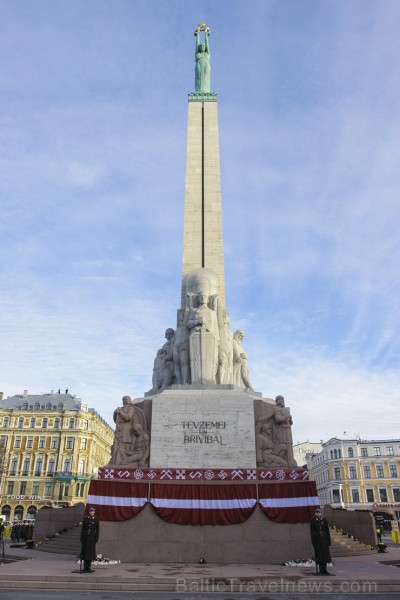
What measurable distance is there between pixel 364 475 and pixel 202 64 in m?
53.5

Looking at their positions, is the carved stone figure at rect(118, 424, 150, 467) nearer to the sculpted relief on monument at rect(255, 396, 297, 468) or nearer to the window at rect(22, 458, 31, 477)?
the sculpted relief on monument at rect(255, 396, 297, 468)

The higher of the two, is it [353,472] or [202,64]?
[202,64]

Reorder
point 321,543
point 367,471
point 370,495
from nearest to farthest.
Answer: point 321,543 < point 370,495 < point 367,471

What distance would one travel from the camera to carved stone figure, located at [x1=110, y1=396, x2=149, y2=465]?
14648 mm

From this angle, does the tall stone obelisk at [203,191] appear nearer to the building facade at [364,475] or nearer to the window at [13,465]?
the window at [13,465]

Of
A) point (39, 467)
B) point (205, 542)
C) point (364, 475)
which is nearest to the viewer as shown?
point (205, 542)

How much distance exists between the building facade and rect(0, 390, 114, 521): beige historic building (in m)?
31.9

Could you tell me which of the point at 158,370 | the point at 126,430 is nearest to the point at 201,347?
the point at 158,370

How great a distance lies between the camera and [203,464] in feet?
47.2

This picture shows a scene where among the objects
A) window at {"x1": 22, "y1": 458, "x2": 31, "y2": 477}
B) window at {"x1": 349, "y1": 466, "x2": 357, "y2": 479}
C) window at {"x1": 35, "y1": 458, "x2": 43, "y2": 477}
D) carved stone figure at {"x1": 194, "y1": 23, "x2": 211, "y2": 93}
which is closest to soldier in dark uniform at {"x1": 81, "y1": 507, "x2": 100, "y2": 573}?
carved stone figure at {"x1": 194, "y1": 23, "x2": 211, "y2": 93}

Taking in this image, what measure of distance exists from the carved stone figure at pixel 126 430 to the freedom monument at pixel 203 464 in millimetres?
32

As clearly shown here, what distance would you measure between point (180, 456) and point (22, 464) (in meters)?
50.4

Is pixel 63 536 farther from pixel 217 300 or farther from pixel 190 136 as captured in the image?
pixel 190 136

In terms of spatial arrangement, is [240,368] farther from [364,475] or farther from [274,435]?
[364,475]
